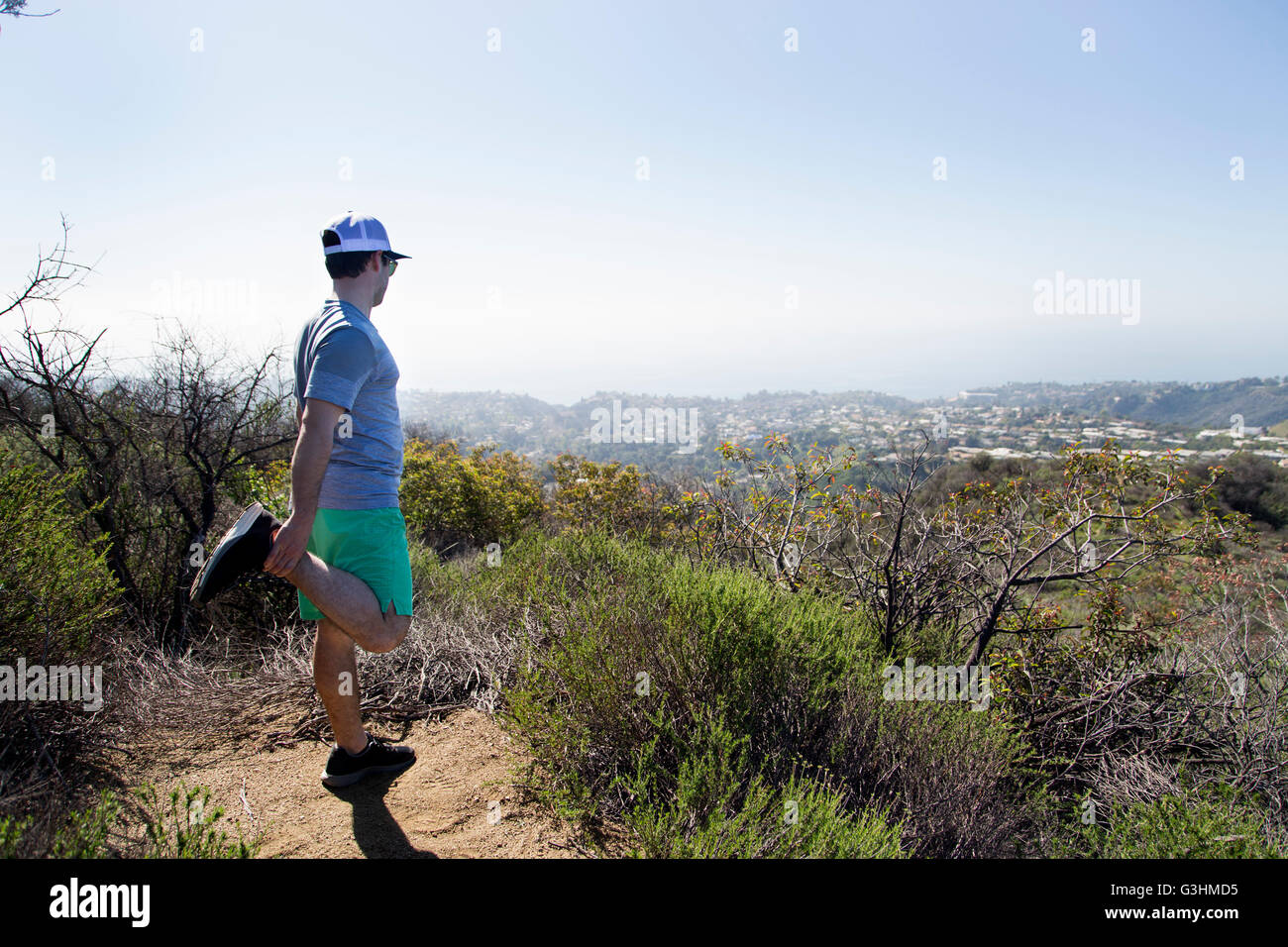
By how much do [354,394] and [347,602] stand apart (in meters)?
0.67

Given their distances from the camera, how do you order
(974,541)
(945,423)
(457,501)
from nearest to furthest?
(974,541) < (945,423) < (457,501)

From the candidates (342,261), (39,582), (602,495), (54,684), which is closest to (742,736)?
(342,261)

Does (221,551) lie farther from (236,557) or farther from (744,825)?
(744,825)

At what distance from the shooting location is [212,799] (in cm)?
223

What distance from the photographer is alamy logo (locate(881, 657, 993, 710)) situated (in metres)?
3.03

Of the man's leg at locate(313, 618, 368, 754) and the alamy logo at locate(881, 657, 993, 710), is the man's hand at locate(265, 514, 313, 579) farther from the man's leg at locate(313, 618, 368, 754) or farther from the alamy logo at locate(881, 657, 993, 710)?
the alamy logo at locate(881, 657, 993, 710)

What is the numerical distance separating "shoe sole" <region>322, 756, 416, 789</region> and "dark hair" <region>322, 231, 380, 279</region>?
1.80 meters
